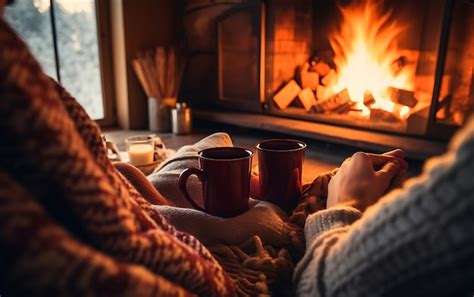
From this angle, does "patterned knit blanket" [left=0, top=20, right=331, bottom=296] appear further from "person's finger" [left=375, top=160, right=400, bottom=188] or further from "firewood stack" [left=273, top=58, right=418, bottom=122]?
"firewood stack" [left=273, top=58, right=418, bottom=122]

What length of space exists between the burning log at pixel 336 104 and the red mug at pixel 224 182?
1.62 metres

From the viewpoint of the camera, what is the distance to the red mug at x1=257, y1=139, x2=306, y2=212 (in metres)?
0.56

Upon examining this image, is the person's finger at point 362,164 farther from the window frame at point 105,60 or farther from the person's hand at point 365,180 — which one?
the window frame at point 105,60

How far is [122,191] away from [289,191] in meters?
0.31

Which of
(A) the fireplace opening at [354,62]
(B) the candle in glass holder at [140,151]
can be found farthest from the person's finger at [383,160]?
(A) the fireplace opening at [354,62]

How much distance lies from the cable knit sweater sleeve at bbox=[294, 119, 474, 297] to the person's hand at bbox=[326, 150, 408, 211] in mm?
163

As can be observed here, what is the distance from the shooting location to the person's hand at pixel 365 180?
0.50 metres

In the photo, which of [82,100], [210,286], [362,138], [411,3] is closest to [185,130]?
[82,100]

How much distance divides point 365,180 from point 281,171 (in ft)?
0.38

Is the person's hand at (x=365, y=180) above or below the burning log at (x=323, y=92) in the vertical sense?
above

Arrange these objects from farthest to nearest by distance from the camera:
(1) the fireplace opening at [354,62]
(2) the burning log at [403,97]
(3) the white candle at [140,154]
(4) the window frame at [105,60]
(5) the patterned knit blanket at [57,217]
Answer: (4) the window frame at [105,60] → (2) the burning log at [403,97] → (1) the fireplace opening at [354,62] → (3) the white candle at [140,154] → (5) the patterned knit blanket at [57,217]

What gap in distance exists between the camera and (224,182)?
52 cm

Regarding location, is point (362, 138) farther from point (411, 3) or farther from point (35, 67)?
point (35, 67)

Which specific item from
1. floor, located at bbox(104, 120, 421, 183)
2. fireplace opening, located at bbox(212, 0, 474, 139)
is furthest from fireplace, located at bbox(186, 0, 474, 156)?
floor, located at bbox(104, 120, 421, 183)
